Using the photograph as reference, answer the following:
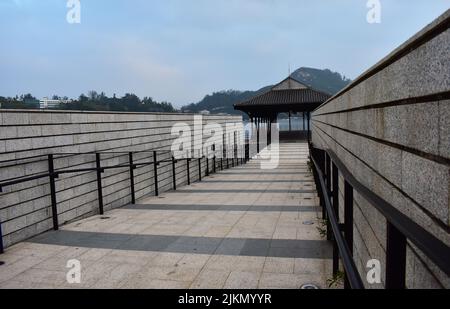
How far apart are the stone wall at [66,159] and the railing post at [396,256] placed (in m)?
4.60

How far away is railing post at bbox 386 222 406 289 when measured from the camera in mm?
1424

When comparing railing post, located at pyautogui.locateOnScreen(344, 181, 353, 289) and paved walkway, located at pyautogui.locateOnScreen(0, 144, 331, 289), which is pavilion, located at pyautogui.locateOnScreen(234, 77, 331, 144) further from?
railing post, located at pyautogui.locateOnScreen(344, 181, 353, 289)

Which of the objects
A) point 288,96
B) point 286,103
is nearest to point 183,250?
point 286,103

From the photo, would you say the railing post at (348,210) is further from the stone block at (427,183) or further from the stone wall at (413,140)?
the stone block at (427,183)

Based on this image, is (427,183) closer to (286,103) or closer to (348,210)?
(348,210)

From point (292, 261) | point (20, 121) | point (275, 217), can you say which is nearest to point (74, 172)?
point (20, 121)

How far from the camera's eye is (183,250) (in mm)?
4262

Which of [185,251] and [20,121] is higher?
[20,121]

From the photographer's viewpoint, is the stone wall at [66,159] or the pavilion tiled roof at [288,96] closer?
the stone wall at [66,159]

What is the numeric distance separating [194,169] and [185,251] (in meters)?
8.97

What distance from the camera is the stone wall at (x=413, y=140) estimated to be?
1.23 metres

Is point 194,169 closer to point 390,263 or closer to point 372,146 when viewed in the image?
point 372,146

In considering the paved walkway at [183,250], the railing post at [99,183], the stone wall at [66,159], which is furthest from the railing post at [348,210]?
the railing post at [99,183]

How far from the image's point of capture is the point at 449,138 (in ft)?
3.79
